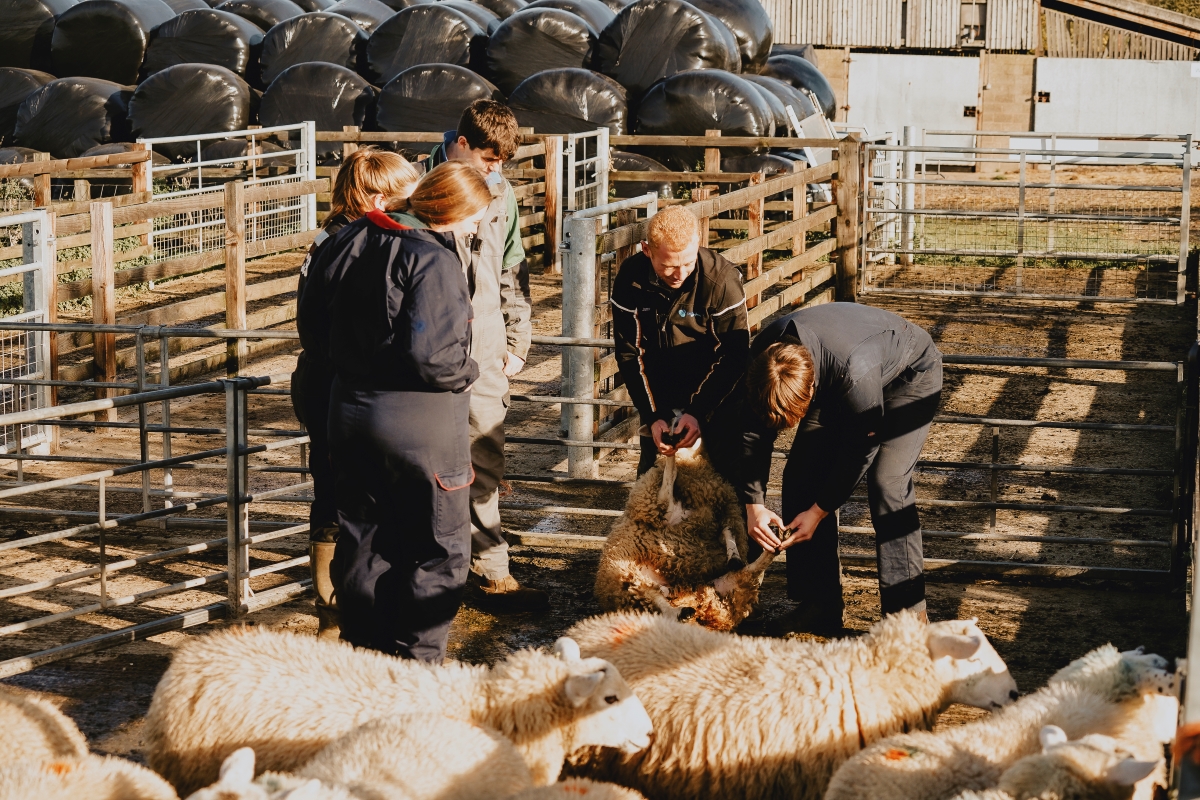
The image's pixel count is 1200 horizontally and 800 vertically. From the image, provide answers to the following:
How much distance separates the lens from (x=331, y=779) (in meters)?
2.85

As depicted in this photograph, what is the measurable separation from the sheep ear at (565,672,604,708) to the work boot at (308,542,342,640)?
51.1 inches

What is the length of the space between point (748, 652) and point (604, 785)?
30.8 inches

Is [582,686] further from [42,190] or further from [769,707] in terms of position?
[42,190]

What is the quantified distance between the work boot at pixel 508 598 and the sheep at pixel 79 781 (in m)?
2.05

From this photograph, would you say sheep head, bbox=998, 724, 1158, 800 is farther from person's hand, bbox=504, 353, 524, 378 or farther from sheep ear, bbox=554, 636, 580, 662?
person's hand, bbox=504, 353, 524, 378

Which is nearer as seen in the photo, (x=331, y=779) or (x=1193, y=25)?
(x=331, y=779)

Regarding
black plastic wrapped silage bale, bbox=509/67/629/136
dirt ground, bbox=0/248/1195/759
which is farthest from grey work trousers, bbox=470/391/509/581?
black plastic wrapped silage bale, bbox=509/67/629/136

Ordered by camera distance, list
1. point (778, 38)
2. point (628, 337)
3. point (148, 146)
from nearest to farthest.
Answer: point (628, 337)
point (148, 146)
point (778, 38)

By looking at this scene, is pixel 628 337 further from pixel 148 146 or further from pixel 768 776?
pixel 148 146

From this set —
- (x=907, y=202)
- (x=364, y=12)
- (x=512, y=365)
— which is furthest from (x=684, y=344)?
(x=364, y=12)

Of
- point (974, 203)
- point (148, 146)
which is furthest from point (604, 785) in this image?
point (974, 203)

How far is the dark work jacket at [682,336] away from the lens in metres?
4.61

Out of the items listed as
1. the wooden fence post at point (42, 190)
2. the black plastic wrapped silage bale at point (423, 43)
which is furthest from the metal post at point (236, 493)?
the black plastic wrapped silage bale at point (423, 43)

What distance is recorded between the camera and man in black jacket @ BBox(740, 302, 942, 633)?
4.11m
